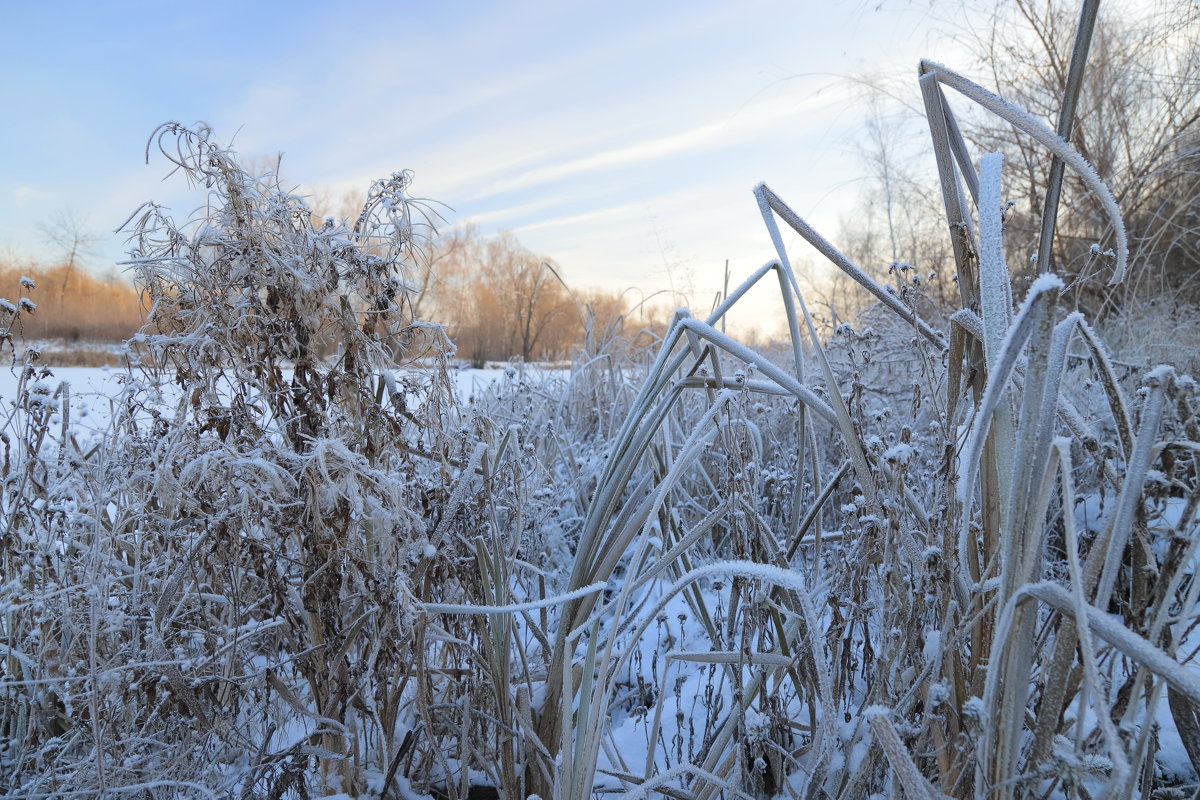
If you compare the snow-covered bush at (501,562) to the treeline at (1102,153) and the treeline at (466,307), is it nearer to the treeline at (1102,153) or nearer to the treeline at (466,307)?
the treeline at (466,307)

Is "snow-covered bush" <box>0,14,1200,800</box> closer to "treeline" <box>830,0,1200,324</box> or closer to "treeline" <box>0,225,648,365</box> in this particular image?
"treeline" <box>0,225,648,365</box>

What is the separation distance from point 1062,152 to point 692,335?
623mm

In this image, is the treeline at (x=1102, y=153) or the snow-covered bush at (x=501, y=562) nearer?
the snow-covered bush at (x=501, y=562)

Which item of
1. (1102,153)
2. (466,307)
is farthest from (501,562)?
(466,307)

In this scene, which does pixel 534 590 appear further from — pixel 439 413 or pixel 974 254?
pixel 974 254

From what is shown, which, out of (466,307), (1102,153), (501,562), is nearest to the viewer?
(501,562)

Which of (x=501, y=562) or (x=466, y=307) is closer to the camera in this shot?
(x=501, y=562)

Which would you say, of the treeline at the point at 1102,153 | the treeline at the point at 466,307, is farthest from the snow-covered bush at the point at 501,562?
the treeline at the point at 1102,153

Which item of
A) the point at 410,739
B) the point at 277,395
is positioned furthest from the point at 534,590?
the point at 277,395

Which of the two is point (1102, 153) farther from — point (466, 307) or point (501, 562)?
point (466, 307)

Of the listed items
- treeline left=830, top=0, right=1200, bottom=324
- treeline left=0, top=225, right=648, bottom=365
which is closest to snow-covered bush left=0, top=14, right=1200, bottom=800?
treeline left=0, top=225, right=648, bottom=365

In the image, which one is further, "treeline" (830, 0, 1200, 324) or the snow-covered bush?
"treeline" (830, 0, 1200, 324)

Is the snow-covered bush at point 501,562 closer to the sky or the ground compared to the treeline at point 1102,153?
closer to the ground

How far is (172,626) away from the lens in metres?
1.44
